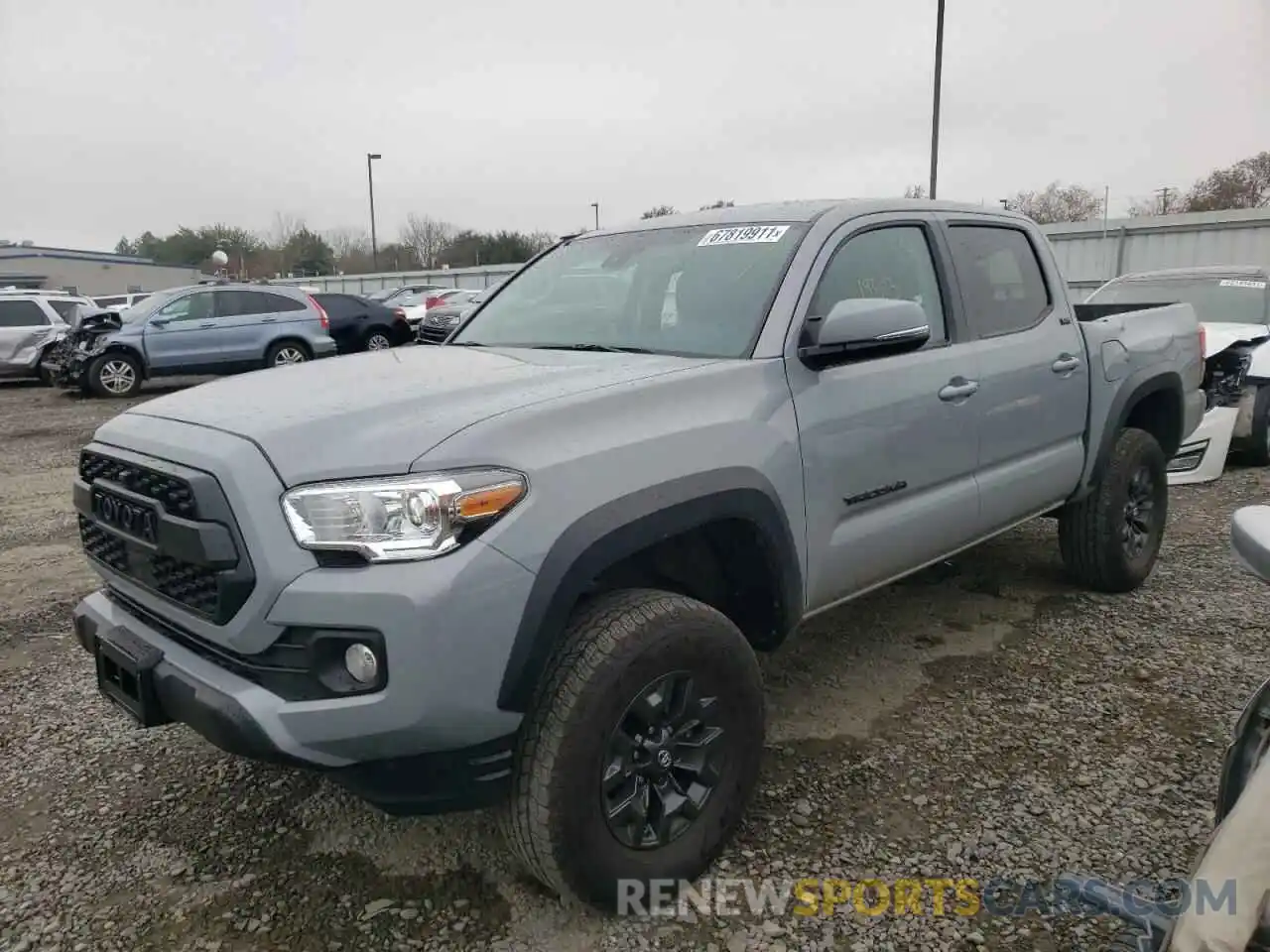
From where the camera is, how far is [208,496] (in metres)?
2.10

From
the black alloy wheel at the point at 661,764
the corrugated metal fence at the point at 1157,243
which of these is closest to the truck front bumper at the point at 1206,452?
the black alloy wheel at the point at 661,764

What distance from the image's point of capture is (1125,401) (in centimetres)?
432

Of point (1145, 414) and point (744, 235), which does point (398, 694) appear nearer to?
point (744, 235)

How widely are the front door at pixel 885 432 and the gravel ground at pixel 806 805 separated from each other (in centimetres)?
61

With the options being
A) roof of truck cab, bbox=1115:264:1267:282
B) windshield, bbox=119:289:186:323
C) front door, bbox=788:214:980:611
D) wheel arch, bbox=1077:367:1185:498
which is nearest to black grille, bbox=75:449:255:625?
front door, bbox=788:214:980:611

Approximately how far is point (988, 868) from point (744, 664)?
87 centimetres

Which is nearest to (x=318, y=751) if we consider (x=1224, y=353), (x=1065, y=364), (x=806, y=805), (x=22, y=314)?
(x=806, y=805)

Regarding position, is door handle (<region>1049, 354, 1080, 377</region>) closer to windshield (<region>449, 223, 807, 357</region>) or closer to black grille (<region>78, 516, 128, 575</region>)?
windshield (<region>449, 223, 807, 357</region>)

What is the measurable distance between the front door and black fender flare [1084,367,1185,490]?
3.60ft

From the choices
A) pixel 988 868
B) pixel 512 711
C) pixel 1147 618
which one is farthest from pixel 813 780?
pixel 1147 618

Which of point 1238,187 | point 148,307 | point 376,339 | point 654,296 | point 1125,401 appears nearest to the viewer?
point 654,296

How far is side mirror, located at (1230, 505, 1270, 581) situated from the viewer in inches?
65.7

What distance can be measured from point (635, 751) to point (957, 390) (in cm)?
183

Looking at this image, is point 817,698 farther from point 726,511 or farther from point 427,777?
point 427,777
